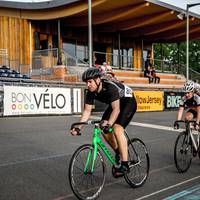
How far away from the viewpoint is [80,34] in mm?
33719

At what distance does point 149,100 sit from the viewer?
2311 centimetres

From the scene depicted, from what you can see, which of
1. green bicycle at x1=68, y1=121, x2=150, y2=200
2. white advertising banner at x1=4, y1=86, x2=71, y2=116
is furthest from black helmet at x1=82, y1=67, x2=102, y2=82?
white advertising banner at x1=4, y1=86, x2=71, y2=116

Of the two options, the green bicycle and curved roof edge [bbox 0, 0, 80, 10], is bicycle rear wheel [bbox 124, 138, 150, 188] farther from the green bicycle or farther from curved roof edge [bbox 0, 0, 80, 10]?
curved roof edge [bbox 0, 0, 80, 10]

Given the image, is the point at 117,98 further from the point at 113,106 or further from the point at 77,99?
the point at 77,99

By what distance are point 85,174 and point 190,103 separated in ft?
10.9

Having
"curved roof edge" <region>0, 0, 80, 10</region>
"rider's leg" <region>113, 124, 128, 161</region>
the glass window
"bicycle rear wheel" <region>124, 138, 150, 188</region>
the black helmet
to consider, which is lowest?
"bicycle rear wheel" <region>124, 138, 150, 188</region>

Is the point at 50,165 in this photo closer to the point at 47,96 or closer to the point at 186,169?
the point at 186,169

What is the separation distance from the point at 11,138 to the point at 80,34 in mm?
23981

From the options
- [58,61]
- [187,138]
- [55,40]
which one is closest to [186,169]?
[187,138]

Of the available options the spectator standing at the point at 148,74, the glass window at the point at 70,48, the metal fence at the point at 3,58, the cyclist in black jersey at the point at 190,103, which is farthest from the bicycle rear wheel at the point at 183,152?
the glass window at the point at 70,48

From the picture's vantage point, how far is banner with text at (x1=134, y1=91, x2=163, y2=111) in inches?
877

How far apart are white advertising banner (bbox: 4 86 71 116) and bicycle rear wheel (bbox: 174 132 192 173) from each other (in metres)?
9.67

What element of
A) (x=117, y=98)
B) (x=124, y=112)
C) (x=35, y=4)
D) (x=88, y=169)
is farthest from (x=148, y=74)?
(x=88, y=169)

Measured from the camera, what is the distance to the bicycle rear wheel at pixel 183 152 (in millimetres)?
7185
